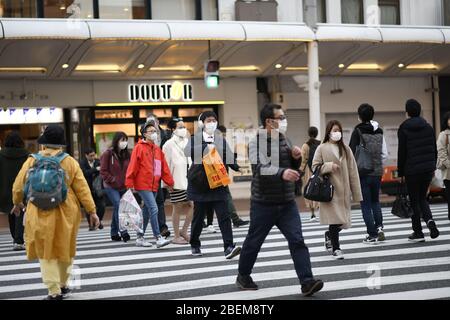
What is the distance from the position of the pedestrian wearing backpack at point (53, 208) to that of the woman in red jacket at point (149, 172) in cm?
404

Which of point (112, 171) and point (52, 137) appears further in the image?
point (112, 171)

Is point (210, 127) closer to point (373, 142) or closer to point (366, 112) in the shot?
point (366, 112)

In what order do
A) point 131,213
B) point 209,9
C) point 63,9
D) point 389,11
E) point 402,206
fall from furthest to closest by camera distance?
point 389,11
point 209,9
point 63,9
point 131,213
point 402,206

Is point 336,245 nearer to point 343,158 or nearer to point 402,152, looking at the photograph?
point 343,158

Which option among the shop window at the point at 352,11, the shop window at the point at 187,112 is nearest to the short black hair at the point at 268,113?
the shop window at the point at 187,112

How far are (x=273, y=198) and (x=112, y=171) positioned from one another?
6.13 metres

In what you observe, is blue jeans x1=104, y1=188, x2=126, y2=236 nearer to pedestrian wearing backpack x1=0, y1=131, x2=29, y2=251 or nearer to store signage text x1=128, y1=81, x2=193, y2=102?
pedestrian wearing backpack x1=0, y1=131, x2=29, y2=251

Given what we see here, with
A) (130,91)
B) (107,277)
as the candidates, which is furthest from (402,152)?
(130,91)

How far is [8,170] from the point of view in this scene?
13023 mm

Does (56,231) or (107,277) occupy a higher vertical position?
(56,231)

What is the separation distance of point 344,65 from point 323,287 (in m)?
17.2

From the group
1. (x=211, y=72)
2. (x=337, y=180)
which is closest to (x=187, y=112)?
(x=211, y=72)

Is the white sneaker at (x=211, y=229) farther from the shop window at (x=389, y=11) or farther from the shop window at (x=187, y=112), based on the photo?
the shop window at (x=389, y=11)
